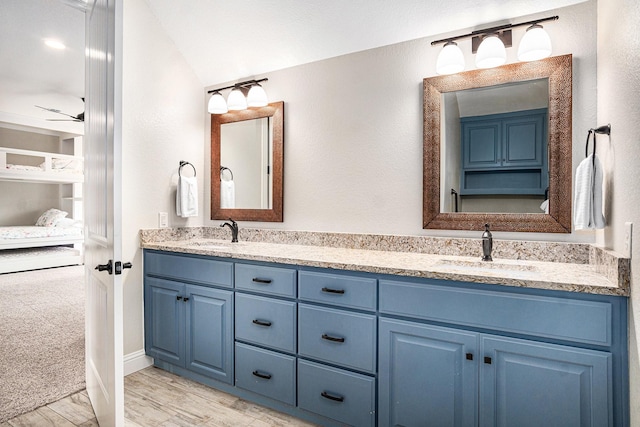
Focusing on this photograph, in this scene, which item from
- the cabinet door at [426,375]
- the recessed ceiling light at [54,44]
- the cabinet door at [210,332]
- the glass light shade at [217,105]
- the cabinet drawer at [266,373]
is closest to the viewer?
the cabinet door at [426,375]

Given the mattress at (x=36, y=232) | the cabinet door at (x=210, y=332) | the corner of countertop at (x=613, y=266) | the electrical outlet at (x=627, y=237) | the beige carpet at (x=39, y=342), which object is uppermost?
the electrical outlet at (x=627, y=237)

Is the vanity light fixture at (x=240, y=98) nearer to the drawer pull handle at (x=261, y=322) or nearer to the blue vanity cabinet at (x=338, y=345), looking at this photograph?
the blue vanity cabinet at (x=338, y=345)

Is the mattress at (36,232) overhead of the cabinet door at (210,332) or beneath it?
overhead

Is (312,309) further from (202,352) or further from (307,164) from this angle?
(307,164)

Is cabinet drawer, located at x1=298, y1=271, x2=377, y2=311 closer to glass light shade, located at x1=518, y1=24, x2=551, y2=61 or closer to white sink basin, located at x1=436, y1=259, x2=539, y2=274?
white sink basin, located at x1=436, y1=259, x2=539, y2=274

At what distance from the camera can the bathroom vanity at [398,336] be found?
132 centimetres

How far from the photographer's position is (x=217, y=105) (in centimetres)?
284

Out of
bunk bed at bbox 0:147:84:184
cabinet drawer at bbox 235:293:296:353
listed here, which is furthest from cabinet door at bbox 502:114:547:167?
bunk bed at bbox 0:147:84:184

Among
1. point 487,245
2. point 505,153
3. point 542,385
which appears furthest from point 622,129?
point 542,385

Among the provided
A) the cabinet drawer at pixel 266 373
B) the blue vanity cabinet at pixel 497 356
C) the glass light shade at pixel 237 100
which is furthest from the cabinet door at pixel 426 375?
the glass light shade at pixel 237 100

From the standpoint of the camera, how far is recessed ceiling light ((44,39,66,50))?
398cm

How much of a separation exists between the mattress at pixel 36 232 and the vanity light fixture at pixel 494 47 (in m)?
6.74

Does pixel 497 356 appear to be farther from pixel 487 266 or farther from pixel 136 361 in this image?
pixel 136 361

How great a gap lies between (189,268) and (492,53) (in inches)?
85.0
